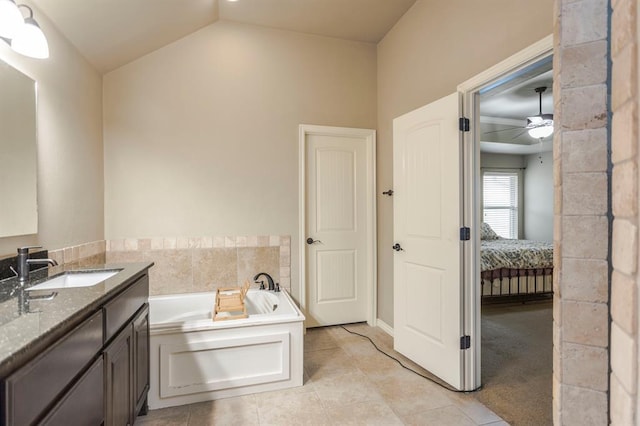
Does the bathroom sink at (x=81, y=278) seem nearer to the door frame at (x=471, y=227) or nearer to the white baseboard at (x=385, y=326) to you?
the door frame at (x=471, y=227)

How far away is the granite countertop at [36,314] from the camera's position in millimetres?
786

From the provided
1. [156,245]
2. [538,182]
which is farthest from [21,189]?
[538,182]

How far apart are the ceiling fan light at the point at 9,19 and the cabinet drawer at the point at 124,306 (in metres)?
1.30

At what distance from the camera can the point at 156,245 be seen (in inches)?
114

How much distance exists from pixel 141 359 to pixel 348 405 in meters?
1.28

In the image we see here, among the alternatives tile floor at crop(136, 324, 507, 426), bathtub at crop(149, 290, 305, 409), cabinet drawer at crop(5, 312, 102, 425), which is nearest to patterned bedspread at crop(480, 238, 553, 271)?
tile floor at crop(136, 324, 507, 426)

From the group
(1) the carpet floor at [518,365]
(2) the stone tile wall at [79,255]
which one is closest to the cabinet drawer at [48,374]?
(2) the stone tile wall at [79,255]

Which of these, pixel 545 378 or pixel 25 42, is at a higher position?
pixel 25 42

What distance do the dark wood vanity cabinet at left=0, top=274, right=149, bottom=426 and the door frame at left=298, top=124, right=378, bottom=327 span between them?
1566 millimetres

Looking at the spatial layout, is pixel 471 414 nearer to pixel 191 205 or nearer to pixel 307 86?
pixel 191 205

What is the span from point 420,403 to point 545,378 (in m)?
1.03

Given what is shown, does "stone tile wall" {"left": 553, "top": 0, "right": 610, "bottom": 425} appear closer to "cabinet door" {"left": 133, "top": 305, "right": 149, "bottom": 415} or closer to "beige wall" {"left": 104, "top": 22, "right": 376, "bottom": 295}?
"cabinet door" {"left": 133, "top": 305, "right": 149, "bottom": 415}

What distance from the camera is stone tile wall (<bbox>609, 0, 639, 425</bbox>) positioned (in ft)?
1.75

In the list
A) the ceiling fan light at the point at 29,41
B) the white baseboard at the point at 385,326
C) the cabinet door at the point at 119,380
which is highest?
the ceiling fan light at the point at 29,41
